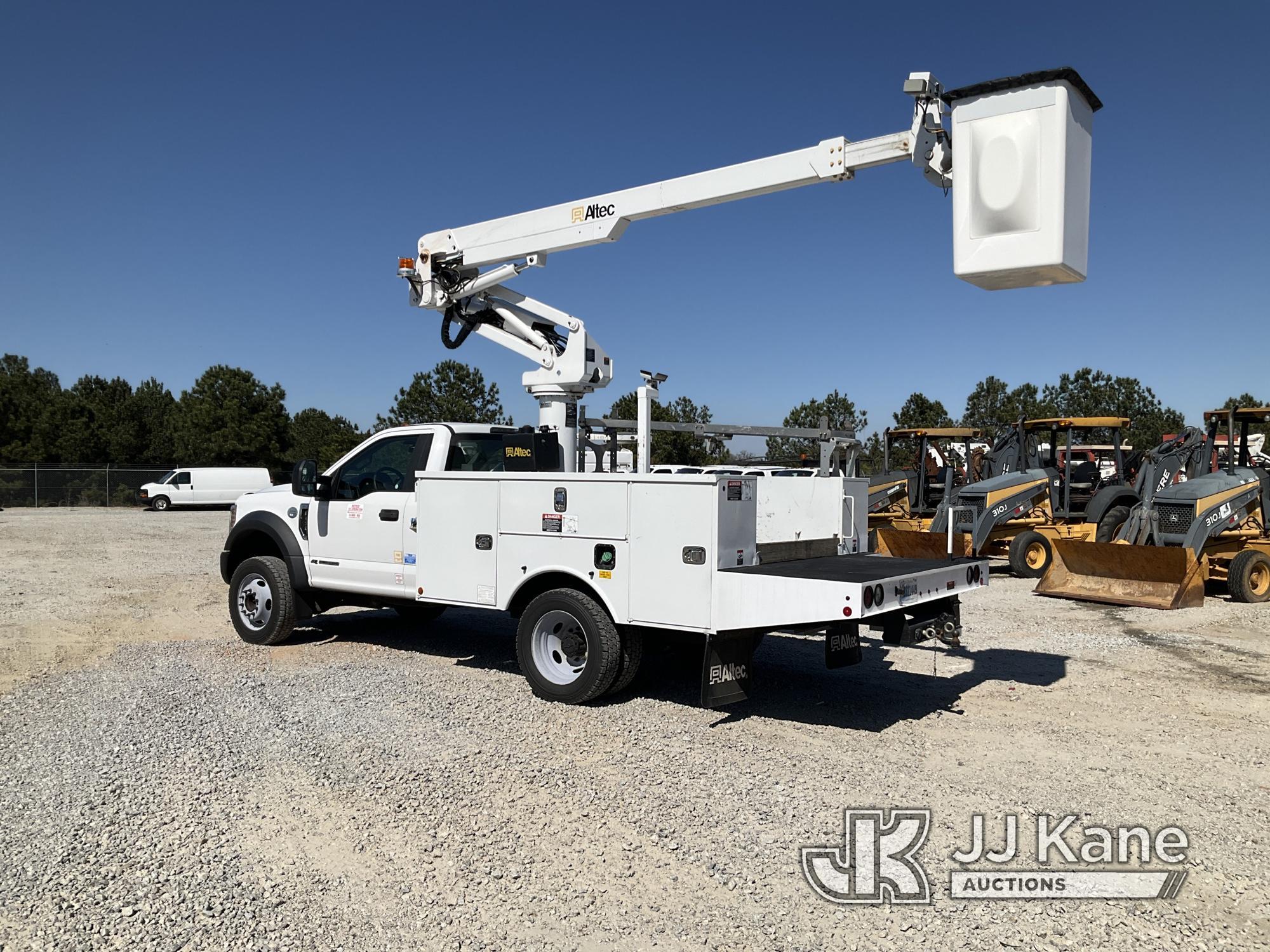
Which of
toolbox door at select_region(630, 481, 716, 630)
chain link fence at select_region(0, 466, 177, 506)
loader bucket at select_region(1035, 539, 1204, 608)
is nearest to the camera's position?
toolbox door at select_region(630, 481, 716, 630)

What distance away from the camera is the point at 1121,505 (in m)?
15.9

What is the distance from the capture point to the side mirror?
8.71 metres

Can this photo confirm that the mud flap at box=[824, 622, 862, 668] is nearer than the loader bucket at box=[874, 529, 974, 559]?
Yes

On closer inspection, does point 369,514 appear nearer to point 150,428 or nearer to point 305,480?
point 305,480

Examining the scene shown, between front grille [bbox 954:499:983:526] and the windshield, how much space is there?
10206mm

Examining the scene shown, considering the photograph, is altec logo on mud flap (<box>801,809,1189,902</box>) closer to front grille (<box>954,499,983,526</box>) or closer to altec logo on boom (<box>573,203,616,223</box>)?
altec logo on boom (<box>573,203,616,223</box>)

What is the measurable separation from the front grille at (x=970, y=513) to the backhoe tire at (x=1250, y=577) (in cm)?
394

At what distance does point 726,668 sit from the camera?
20.1ft

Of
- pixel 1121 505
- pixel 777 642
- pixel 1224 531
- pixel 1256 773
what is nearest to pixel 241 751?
pixel 777 642

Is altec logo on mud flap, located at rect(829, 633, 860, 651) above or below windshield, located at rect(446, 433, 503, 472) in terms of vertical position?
below

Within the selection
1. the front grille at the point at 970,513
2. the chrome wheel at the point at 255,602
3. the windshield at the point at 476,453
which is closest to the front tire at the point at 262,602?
the chrome wheel at the point at 255,602

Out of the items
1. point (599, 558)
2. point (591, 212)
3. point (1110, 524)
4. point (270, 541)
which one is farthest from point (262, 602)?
point (1110, 524)

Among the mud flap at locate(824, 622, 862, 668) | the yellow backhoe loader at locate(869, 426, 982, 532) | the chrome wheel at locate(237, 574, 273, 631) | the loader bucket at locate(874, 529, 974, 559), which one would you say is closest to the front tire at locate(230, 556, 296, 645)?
the chrome wheel at locate(237, 574, 273, 631)

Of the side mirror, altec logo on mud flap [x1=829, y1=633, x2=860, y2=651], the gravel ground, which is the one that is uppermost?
the side mirror
